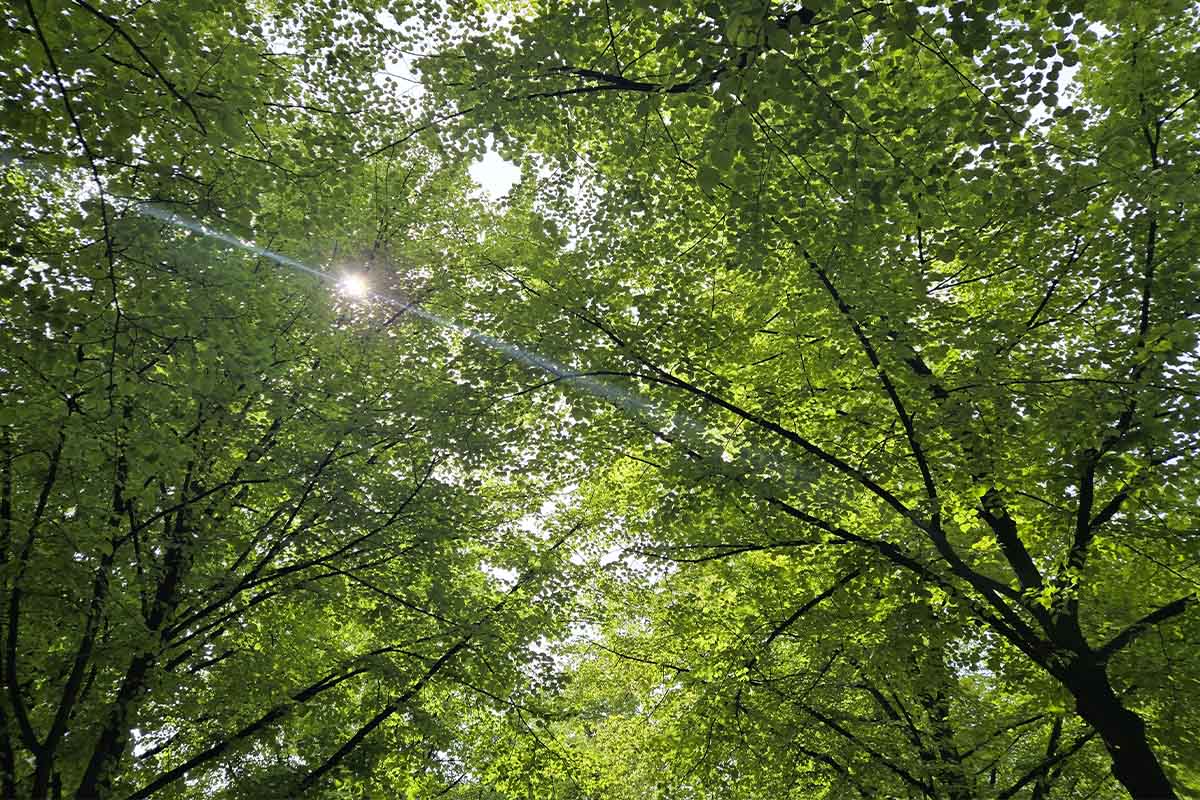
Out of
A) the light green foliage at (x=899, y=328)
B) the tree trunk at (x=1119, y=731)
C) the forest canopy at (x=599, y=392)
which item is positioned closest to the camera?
the forest canopy at (x=599, y=392)

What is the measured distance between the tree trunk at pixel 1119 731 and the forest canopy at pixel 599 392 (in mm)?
33

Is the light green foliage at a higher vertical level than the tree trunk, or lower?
higher

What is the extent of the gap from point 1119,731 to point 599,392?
18.4ft

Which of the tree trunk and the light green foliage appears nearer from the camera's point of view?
the light green foliage

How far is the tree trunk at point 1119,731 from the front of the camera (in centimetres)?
562

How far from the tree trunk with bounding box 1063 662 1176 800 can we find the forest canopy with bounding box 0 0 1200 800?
0.11 ft

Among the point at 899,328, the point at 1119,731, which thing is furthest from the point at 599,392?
the point at 1119,731

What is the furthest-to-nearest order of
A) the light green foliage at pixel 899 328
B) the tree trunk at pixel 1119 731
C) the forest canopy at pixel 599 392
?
the tree trunk at pixel 1119 731
the light green foliage at pixel 899 328
the forest canopy at pixel 599 392

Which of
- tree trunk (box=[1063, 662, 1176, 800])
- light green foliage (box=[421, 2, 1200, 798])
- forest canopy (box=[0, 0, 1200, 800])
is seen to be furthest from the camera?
tree trunk (box=[1063, 662, 1176, 800])

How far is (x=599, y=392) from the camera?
297 inches

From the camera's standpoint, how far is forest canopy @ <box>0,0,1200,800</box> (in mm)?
4699

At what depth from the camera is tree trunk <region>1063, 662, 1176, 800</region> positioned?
5.62m

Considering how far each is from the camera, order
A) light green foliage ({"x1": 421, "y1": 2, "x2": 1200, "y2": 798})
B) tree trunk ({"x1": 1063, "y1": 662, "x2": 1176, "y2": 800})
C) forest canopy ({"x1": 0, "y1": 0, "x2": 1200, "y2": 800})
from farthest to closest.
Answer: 1. tree trunk ({"x1": 1063, "y1": 662, "x2": 1176, "y2": 800})
2. light green foliage ({"x1": 421, "y1": 2, "x2": 1200, "y2": 798})
3. forest canopy ({"x1": 0, "y1": 0, "x2": 1200, "y2": 800})

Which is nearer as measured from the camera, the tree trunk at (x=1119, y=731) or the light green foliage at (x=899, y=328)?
the light green foliage at (x=899, y=328)
